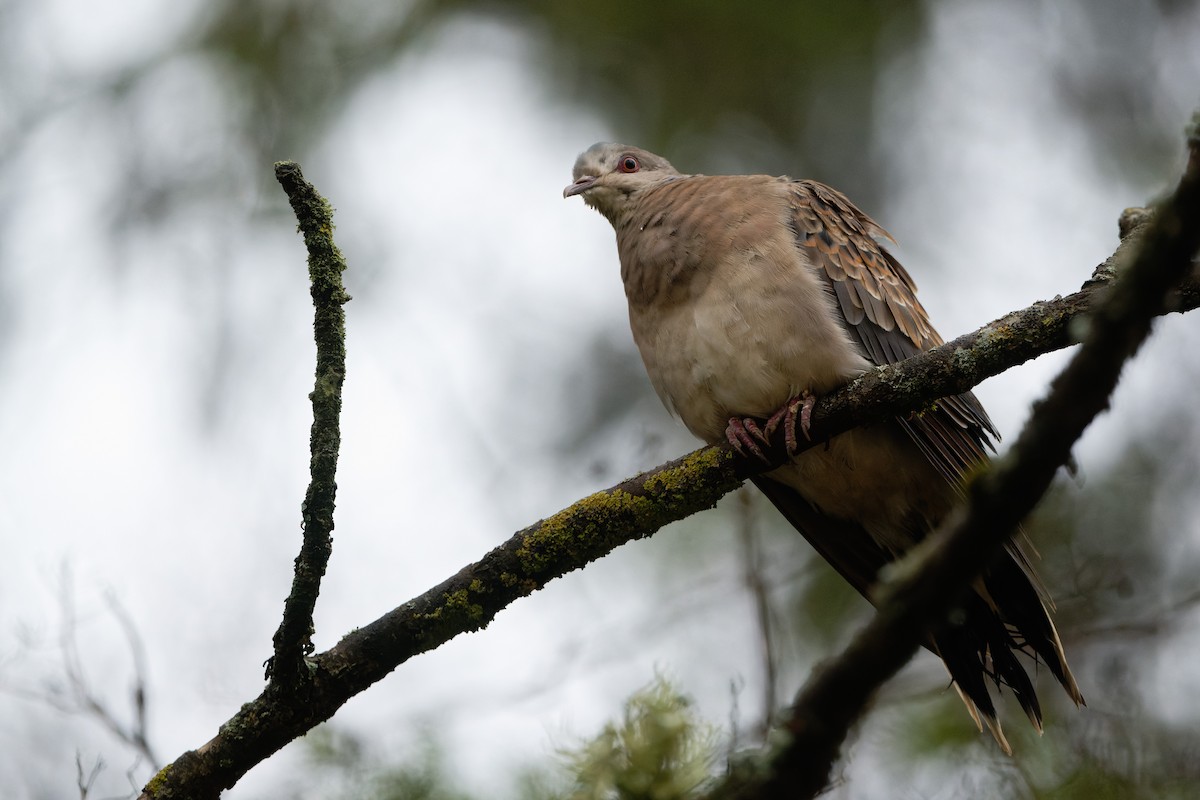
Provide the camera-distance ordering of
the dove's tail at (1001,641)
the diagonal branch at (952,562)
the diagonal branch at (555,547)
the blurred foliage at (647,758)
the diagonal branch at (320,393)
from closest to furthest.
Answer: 1. the diagonal branch at (952,562)
2. the blurred foliage at (647,758)
3. the diagonal branch at (320,393)
4. the diagonal branch at (555,547)
5. the dove's tail at (1001,641)

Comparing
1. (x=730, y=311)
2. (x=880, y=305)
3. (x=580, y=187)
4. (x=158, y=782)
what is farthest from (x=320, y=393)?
(x=580, y=187)

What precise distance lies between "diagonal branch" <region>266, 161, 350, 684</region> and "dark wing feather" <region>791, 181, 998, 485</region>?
2.10 m

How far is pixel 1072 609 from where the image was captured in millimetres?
5371

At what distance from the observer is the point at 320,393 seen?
282cm

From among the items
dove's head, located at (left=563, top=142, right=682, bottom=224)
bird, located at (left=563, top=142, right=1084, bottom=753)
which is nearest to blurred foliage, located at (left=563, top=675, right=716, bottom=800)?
bird, located at (left=563, top=142, right=1084, bottom=753)

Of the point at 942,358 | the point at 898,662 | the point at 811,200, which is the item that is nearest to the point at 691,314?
the point at 811,200

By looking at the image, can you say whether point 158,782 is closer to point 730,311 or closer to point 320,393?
point 320,393

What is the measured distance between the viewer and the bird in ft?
13.5

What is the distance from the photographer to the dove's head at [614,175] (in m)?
A: 5.79

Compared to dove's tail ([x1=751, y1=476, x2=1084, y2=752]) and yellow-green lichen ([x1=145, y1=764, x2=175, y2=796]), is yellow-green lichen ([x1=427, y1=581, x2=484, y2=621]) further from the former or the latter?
dove's tail ([x1=751, y1=476, x2=1084, y2=752])

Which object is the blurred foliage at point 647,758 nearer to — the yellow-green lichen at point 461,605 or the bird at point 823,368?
the yellow-green lichen at point 461,605

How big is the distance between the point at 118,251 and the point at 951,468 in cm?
650

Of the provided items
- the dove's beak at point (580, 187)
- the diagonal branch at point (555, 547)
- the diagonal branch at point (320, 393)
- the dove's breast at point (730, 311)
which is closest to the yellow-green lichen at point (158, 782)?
the diagonal branch at point (555, 547)

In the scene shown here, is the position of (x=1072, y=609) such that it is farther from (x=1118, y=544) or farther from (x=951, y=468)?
(x=951, y=468)
